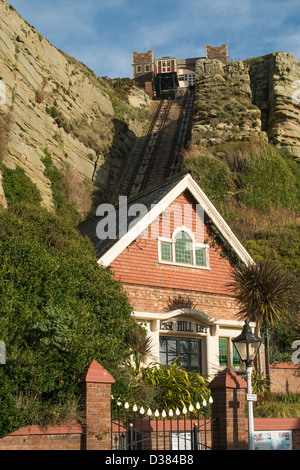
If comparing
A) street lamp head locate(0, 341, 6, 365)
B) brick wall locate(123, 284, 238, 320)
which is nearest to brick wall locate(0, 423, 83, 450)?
street lamp head locate(0, 341, 6, 365)

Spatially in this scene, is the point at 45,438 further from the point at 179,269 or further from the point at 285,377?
the point at 285,377

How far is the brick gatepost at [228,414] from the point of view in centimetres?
1180

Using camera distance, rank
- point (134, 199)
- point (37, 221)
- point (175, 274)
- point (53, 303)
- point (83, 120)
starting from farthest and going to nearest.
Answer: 1. point (83, 120)
2. point (134, 199)
3. point (175, 274)
4. point (37, 221)
5. point (53, 303)

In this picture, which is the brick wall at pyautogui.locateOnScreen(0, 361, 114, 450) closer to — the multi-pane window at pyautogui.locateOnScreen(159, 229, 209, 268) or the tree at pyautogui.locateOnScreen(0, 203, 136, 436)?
the tree at pyautogui.locateOnScreen(0, 203, 136, 436)

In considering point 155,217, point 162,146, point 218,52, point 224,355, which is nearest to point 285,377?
point 224,355

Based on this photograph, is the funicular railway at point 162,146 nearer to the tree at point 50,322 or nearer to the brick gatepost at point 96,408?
the tree at point 50,322

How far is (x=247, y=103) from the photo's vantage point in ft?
154

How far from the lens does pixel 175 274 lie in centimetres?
2031

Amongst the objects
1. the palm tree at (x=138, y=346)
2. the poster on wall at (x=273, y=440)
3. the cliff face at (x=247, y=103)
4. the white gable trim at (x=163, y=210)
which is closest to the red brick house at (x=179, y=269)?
the white gable trim at (x=163, y=210)

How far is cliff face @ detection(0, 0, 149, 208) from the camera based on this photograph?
1431 inches

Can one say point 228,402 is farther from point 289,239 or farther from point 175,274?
point 289,239

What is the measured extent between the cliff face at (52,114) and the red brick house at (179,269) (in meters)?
15.1
